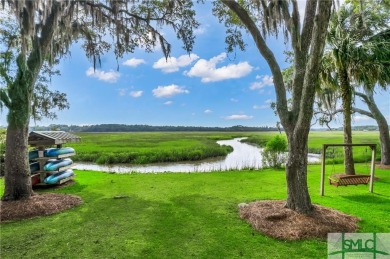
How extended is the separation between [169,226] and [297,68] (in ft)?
13.9

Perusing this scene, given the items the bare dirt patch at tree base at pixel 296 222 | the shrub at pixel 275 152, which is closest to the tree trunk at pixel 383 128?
the shrub at pixel 275 152

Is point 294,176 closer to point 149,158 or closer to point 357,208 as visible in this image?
point 357,208

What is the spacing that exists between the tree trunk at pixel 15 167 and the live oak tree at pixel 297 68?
629 centimetres

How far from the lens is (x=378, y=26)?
10164mm

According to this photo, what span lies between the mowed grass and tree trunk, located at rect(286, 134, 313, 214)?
3.47 feet

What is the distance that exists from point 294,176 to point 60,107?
11.7 meters

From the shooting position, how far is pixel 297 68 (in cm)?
538

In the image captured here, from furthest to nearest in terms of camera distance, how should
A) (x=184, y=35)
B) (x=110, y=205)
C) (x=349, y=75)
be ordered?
(x=349, y=75)
(x=184, y=35)
(x=110, y=205)

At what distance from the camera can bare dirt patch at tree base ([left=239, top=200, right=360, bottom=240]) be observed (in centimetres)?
457

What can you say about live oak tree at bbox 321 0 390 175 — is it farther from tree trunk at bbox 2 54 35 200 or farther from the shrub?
tree trunk at bbox 2 54 35 200

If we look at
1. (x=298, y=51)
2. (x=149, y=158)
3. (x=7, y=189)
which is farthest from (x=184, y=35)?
(x=149, y=158)

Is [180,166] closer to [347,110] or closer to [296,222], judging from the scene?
[347,110]
